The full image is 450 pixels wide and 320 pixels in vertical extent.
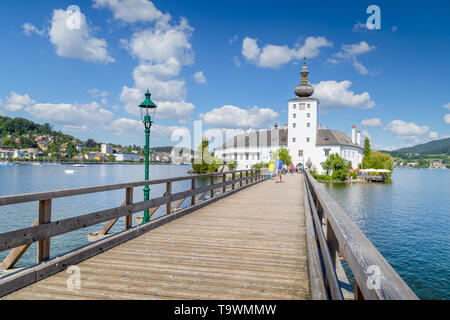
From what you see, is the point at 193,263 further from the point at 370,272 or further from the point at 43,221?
the point at 370,272

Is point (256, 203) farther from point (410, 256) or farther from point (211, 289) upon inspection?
point (410, 256)

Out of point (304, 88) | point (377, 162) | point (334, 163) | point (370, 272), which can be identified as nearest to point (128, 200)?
point (370, 272)

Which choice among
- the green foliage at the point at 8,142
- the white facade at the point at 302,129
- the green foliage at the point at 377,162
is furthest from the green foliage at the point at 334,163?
the green foliage at the point at 8,142

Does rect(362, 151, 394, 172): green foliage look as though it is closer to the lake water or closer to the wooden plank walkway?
the lake water

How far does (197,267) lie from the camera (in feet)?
14.6

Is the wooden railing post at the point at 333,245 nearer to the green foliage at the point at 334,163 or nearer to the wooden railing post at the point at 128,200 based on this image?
the wooden railing post at the point at 128,200

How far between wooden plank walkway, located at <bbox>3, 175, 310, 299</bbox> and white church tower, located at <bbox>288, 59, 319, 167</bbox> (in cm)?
7408

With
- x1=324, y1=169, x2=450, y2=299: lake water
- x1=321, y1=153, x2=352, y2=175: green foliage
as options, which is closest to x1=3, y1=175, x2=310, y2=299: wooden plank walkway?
x1=324, y1=169, x2=450, y2=299: lake water

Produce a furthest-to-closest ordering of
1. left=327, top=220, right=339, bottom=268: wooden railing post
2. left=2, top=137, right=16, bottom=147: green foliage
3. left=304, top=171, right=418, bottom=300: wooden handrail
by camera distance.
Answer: left=2, top=137, right=16, bottom=147: green foliage, left=327, top=220, right=339, bottom=268: wooden railing post, left=304, top=171, right=418, bottom=300: wooden handrail

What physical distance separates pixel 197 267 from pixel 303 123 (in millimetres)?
77764

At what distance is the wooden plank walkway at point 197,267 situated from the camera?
3.56m

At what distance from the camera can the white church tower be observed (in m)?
77.6
